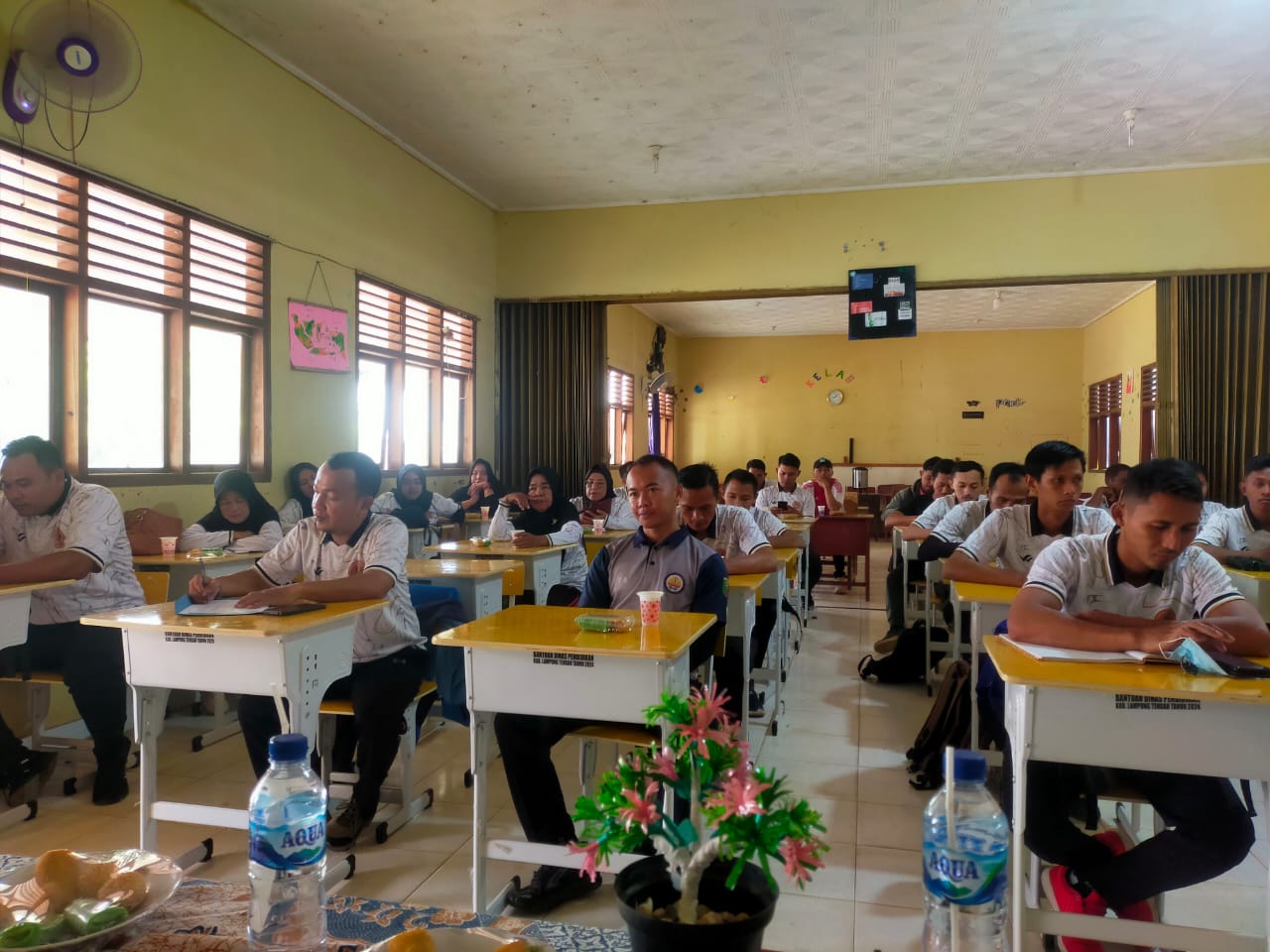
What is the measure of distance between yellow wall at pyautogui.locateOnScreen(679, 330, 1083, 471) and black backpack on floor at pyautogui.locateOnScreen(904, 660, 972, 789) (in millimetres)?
10803

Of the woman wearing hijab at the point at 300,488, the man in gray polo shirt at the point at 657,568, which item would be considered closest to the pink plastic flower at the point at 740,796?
the man in gray polo shirt at the point at 657,568

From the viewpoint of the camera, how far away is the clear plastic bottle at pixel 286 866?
3.05 ft

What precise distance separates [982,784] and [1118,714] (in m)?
1.02

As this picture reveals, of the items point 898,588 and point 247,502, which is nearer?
point 247,502

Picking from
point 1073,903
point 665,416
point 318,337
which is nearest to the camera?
point 1073,903

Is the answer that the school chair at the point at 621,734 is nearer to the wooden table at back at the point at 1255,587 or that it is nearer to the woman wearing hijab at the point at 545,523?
the woman wearing hijab at the point at 545,523

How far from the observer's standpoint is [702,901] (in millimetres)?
813

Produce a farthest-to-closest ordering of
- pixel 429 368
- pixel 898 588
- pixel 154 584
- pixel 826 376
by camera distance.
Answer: pixel 826 376 < pixel 429 368 < pixel 898 588 < pixel 154 584

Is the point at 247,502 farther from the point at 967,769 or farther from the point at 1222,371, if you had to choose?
the point at 1222,371

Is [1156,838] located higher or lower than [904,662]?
higher

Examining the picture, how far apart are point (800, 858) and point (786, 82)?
538cm

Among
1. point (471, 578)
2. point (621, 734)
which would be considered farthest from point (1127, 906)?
point (471, 578)

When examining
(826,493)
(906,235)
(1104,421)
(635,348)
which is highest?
(906,235)

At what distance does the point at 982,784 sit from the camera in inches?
37.4
